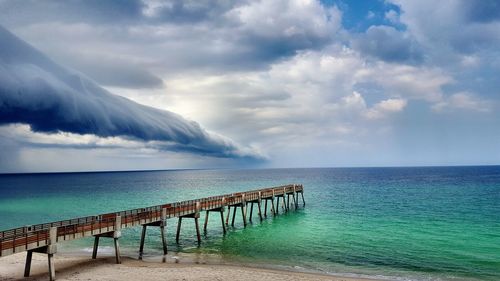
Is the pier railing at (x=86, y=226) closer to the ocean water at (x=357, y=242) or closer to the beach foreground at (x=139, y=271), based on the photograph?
the beach foreground at (x=139, y=271)

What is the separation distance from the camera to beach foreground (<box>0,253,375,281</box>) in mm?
27406

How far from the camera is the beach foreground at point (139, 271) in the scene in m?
27.4

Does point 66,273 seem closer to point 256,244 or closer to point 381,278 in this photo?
point 256,244

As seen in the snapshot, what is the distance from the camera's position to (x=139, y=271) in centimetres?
2914

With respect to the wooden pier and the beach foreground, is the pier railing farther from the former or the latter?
the beach foreground

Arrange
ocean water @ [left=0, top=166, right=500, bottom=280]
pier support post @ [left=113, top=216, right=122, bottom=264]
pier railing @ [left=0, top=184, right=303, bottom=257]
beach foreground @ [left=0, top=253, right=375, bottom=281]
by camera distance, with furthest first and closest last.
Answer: ocean water @ [left=0, top=166, right=500, bottom=280] < pier support post @ [left=113, top=216, right=122, bottom=264] < beach foreground @ [left=0, top=253, right=375, bottom=281] < pier railing @ [left=0, top=184, right=303, bottom=257]

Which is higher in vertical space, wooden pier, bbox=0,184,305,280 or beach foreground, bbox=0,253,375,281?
wooden pier, bbox=0,184,305,280

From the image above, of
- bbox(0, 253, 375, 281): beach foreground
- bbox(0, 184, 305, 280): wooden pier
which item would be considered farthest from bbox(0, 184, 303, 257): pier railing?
bbox(0, 253, 375, 281): beach foreground

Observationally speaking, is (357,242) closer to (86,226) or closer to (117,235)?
(117,235)

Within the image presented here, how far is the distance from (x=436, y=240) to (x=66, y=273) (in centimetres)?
3507

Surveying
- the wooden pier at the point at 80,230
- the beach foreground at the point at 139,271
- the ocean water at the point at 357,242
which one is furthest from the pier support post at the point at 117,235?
the ocean water at the point at 357,242

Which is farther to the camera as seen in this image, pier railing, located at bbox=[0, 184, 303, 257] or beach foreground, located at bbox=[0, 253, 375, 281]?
beach foreground, located at bbox=[0, 253, 375, 281]

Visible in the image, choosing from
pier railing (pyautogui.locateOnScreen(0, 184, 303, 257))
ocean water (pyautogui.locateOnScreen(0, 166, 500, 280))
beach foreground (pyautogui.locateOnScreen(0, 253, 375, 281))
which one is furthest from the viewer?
ocean water (pyautogui.locateOnScreen(0, 166, 500, 280))

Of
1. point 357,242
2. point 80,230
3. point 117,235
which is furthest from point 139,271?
point 357,242
